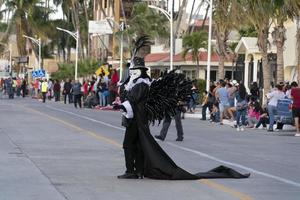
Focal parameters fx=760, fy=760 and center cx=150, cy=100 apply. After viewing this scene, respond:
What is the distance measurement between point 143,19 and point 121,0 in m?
14.7

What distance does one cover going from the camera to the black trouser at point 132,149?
12281 mm

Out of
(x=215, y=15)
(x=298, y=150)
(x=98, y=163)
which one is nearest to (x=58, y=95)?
(x=215, y=15)

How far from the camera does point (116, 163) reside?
14.8 metres

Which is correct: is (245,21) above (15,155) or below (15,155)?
above

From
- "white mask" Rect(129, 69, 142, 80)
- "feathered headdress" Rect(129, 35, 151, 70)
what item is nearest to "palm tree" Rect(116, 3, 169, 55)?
"feathered headdress" Rect(129, 35, 151, 70)

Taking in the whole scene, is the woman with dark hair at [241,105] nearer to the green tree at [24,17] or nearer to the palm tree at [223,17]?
the palm tree at [223,17]

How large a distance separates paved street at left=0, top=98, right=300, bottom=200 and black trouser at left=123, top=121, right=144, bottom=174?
320 millimetres

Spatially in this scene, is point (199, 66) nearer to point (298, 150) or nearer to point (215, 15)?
point (215, 15)

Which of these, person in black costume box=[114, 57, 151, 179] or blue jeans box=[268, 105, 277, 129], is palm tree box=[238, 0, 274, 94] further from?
person in black costume box=[114, 57, 151, 179]

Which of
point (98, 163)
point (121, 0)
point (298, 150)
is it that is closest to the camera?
point (98, 163)

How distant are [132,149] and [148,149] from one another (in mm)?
330

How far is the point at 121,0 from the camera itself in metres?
77.0

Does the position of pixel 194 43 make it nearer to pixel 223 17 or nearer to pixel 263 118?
pixel 223 17

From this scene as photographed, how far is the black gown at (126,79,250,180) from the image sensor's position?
12.2 meters
